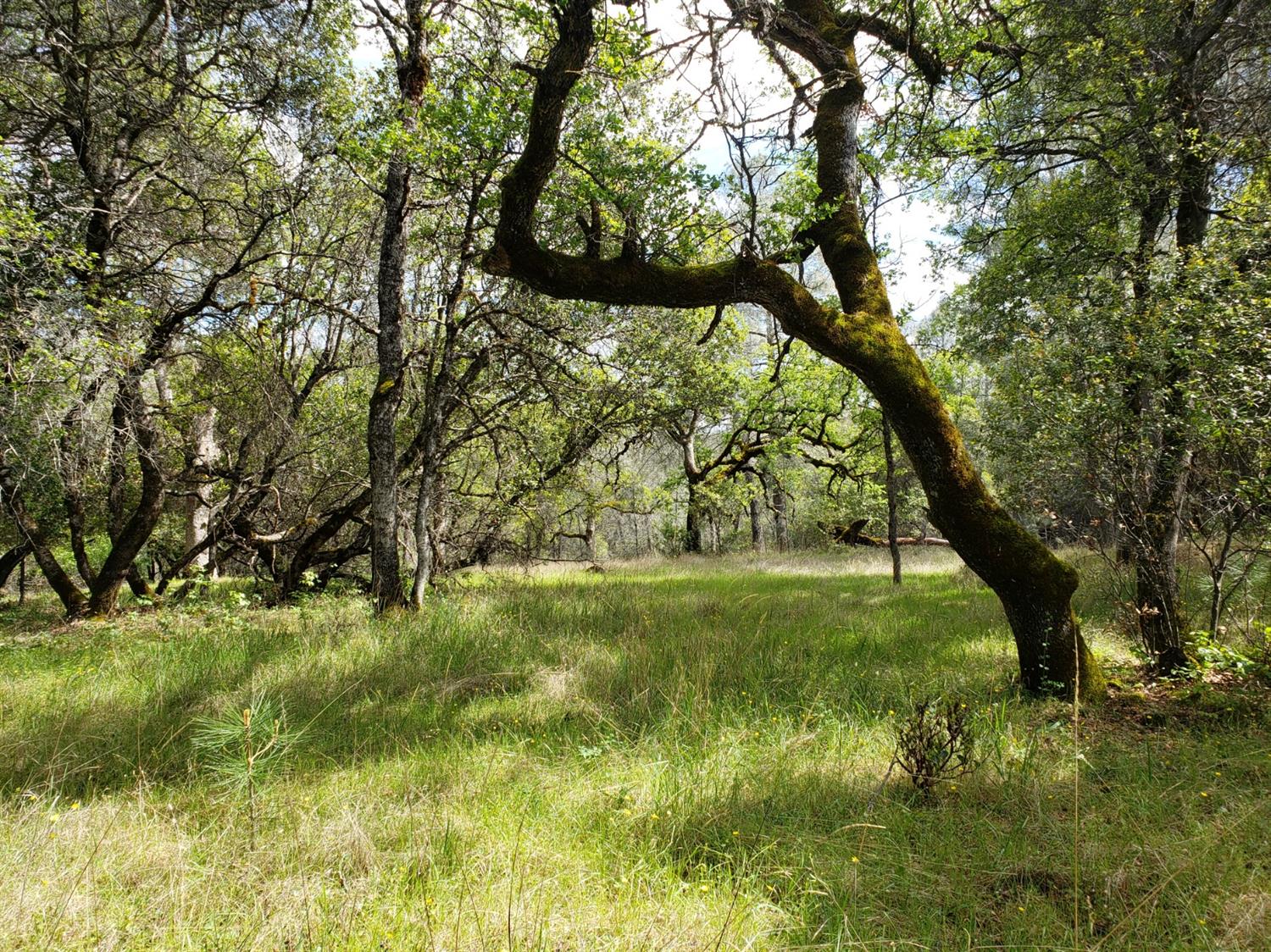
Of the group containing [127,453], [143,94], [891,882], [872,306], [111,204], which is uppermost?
[143,94]

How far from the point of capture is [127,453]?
7.43 m

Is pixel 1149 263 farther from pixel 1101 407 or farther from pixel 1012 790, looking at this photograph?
pixel 1012 790

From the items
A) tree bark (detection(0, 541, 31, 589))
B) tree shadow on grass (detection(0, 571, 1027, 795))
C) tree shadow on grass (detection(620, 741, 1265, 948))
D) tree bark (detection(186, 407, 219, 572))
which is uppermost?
tree bark (detection(186, 407, 219, 572))

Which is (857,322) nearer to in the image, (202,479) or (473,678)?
(473,678)

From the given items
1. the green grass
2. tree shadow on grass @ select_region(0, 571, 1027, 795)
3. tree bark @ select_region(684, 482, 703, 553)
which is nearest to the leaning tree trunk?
the green grass

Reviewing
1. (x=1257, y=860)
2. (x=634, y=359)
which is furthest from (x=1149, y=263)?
(x=634, y=359)

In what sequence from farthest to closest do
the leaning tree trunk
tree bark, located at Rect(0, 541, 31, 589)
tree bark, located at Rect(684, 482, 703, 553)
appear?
tree bark, located at Rect(684, 482, 703, 553), tree bark, located at Rect(0, 541, 31, 589), the leaning tree trunk

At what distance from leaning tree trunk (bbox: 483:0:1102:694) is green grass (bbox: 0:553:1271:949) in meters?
0.71

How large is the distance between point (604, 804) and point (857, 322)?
4.08 meters

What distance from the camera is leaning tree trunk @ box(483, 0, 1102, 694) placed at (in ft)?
13.8

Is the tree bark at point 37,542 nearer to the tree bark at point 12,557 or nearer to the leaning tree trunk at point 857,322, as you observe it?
the tree bark at point 12,557

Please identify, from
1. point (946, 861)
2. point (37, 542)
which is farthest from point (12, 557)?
point (946, 861)

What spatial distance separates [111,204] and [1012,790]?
10635 millimetres

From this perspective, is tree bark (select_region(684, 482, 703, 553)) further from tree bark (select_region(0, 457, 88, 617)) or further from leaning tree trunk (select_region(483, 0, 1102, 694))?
tree bark (select_region(0, 457, 88, 617))
